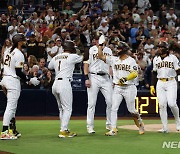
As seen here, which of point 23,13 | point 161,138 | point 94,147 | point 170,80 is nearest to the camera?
point 94,147

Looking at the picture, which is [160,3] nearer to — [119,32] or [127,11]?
[127,11]

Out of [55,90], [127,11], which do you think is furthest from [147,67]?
[55,90]

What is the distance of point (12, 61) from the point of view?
13.2m

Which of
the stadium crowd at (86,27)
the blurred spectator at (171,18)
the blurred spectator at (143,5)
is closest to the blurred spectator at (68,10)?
the stadium crowd at (86,27)

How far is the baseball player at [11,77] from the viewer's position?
13180mm

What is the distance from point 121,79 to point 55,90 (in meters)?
1.53

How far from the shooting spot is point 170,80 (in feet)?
47.6

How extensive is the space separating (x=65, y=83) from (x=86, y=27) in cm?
1170

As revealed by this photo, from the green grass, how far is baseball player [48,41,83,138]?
0.38 m

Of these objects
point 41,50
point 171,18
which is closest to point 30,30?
point 41,50

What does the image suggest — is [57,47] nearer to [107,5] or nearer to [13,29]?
[13,29]

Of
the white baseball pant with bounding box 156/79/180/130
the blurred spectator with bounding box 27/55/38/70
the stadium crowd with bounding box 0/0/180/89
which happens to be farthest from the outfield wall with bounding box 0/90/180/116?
the white baseball pant with bounding box 156/79/180/130

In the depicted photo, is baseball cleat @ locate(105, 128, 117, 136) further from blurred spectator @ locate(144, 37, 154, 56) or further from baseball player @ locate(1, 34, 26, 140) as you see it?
blurred spectator @ locate(144, 37, 154, 56)

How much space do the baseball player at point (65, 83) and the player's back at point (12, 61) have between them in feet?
2.87
